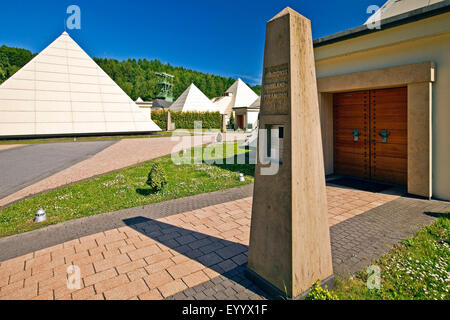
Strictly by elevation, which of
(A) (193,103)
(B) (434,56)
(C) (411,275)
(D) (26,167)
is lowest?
(C) (411,275)

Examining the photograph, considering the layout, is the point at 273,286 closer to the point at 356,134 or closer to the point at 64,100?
the point at 356,134

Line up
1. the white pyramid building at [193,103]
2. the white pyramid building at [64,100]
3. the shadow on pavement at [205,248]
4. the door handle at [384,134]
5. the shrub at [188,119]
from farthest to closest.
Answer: the white pyramid building at [193,103] < the shrub at [188,119] < the white pyramid building at [64,100] < the door handle at [384,134] < the shadow on pavement at [205,248]

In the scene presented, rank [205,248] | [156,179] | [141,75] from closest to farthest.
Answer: [205,248] → [156,179] → [141,75]

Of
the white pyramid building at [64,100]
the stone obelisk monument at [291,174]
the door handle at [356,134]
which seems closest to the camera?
the stone obelisk monument at [291,174]

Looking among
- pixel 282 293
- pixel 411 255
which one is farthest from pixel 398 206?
pixel 282 293

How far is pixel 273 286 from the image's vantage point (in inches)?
117

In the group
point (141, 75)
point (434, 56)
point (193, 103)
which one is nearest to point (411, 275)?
point (434, 56)

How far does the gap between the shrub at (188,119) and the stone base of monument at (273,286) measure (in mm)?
38307

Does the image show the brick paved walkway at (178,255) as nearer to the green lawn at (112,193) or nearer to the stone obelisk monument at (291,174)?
the stone obelisk monument at (291,174)

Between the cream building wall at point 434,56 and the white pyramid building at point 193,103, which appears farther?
the white pyramid building at point 193,103

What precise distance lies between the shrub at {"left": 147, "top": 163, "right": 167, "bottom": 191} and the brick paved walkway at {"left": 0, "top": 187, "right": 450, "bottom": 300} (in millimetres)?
1780

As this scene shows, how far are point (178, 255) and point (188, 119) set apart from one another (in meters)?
40.5

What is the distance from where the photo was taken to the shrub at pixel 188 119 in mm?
39688

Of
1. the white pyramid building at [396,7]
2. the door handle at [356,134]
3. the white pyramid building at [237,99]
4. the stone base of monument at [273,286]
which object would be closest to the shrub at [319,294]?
the stone base of monument at [273,286]
